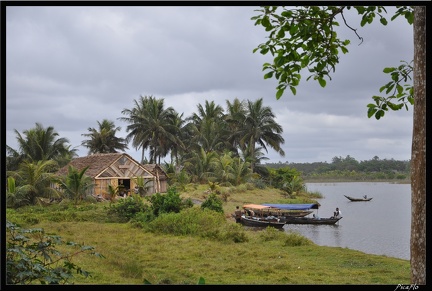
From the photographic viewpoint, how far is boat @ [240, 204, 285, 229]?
6010mm

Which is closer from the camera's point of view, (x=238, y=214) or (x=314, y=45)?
(x=314, y=45)

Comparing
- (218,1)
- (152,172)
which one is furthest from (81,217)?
(218,1)

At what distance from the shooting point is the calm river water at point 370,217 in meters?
4.65

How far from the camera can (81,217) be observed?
4766 mm

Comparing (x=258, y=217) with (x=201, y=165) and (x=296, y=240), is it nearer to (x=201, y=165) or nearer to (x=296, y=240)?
(x=296, y=240)

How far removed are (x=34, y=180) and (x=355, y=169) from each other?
2.90 m

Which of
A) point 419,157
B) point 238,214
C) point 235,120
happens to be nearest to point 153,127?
point 235,120

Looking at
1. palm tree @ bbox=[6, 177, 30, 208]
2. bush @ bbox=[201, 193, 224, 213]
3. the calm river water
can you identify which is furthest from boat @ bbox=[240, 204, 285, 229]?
palm tree @ bbox=[6, 177, 30, 208]

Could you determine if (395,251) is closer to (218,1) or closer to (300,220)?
(300,220)

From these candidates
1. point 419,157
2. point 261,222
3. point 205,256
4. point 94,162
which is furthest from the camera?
point 261,222

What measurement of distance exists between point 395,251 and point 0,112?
4506 millimetres

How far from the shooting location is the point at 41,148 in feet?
14.4

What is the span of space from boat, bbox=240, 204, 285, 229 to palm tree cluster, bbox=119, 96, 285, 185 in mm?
951

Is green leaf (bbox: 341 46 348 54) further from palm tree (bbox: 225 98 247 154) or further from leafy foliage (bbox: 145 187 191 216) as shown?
leafy foliage (bbox: 145 187 191 216)
